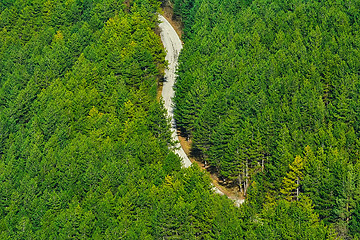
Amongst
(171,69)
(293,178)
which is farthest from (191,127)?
(171,69)

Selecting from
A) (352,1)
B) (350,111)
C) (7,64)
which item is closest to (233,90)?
(350,111)

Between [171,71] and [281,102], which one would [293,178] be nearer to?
[281,102]

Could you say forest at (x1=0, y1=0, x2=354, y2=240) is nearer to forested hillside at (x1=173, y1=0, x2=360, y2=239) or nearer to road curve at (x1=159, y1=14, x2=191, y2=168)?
forested hillside at (x1=173, y1=0, x2=360, y2=239)

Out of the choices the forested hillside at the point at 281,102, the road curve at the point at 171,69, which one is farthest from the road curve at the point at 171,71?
the forested hillside at the point at 281,102

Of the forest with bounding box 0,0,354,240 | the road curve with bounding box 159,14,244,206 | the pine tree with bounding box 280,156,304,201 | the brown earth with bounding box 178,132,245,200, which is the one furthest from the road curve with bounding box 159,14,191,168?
the pine tree with bounding box 280,156,304,201

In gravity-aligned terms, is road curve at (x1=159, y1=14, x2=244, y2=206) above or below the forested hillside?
below

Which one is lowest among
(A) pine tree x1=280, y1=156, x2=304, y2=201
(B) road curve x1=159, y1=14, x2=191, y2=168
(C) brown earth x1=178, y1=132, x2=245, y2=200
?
(B) road curve x1=159, y1=14, x2=191, y2=168

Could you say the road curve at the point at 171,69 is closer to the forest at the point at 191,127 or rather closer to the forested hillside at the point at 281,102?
the forested hillside at the point at 281,102
